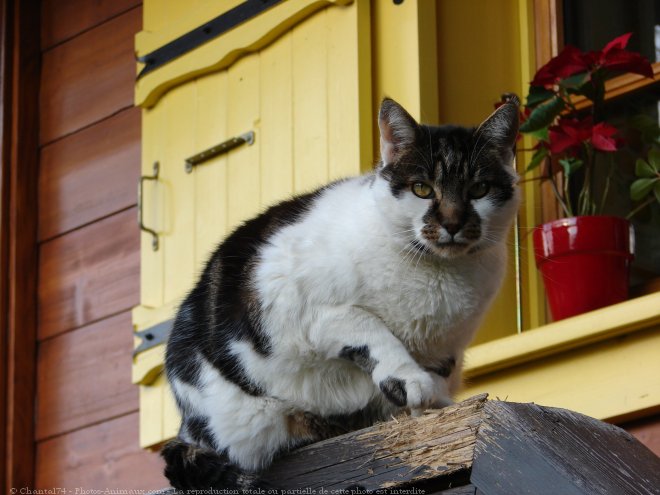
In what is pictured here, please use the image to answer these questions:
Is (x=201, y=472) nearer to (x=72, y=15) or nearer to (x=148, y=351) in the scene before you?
(x=148, y=351)

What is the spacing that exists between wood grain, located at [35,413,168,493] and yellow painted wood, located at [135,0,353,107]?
96 centimetres

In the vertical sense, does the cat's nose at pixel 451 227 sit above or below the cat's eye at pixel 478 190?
below

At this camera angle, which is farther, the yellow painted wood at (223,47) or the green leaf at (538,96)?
the yellow painted wood at (223,47)

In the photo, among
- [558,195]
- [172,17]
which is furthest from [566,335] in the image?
[172,17]

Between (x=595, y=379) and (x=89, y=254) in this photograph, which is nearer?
(x=595, y=379)

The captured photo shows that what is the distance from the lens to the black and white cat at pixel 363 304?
1920 millimetres

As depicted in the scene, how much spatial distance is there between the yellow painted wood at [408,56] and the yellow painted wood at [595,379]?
614 millimetres

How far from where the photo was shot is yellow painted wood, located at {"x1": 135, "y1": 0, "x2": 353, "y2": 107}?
314 cm

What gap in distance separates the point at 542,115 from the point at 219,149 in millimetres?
927

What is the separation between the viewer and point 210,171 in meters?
3.32

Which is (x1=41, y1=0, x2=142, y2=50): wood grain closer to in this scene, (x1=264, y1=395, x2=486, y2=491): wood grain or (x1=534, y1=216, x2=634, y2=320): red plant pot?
(x1=534, y1=216, x2=634, y2=320): red plant pot

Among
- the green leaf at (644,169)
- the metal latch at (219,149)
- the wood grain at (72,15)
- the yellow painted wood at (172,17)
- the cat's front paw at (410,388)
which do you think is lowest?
the cat's front paw at (410,388)

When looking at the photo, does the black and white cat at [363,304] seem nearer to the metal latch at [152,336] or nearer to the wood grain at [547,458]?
the wood grain at [547,458]

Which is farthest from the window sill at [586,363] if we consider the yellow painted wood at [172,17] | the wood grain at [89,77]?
the wood grain at [89,77]
